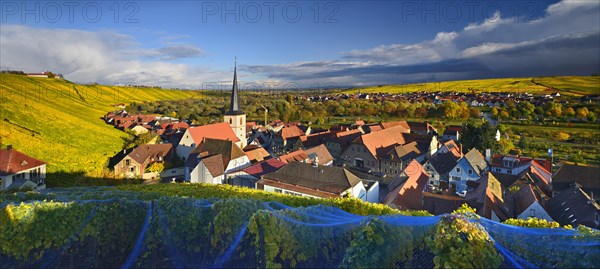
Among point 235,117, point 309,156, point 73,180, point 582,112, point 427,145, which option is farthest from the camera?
point 582,112

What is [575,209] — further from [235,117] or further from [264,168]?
[235,117]

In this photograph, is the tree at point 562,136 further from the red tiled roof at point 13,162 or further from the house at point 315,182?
the red tiled roof at point 13,162

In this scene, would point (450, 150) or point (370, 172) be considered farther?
point (370, 172)

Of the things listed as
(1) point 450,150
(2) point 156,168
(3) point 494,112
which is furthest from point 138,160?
(3) point 494,112

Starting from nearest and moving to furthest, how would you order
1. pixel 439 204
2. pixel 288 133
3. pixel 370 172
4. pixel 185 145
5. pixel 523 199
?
pixel 439 204 < pixel 523 199 < pixel 370 172 < pixel 185 145 < pixel 288 133

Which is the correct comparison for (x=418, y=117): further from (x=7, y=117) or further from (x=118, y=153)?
(x=7, y=117)

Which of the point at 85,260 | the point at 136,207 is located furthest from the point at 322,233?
the point at 85,260
